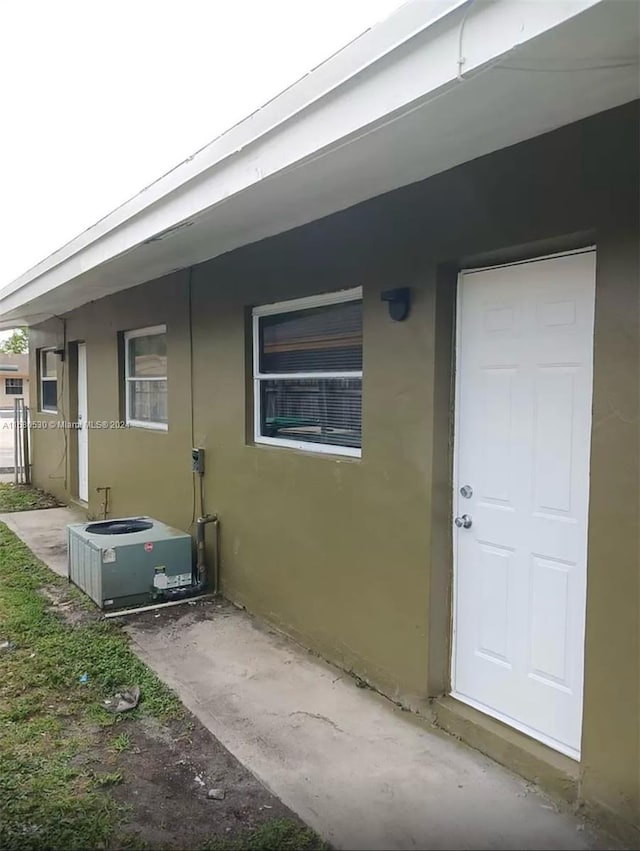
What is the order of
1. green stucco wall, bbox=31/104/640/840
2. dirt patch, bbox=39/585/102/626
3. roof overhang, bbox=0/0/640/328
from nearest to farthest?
1. roof overhang, bbox=0/0/640/328
2. green stucco wall, bbox=31/104/640/840
3. dirt patch, bbox=39/585/102/626

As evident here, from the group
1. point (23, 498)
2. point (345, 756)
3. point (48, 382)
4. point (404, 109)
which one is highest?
point (404, 109)

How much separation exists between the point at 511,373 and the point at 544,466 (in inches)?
17.7

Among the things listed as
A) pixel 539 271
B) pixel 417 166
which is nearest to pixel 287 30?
pixel 417 166

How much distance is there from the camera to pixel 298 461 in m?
4.26

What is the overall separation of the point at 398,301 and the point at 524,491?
117 cm

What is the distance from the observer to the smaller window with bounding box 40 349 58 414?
1034 cm

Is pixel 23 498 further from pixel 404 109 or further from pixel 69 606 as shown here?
pixel 404 109

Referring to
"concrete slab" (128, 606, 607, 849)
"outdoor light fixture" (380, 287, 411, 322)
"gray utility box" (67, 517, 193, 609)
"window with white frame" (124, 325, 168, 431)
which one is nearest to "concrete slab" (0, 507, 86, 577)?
"gray utility box" (67, 517, 193, 609)

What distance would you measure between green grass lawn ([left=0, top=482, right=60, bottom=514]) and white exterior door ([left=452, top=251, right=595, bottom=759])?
7.80 metres

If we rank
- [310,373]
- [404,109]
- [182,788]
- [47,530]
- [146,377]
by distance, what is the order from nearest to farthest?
[404,109]
[182,788]
[310,373]
[146,377]
[47,530]

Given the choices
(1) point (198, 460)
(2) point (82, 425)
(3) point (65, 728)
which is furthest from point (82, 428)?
(3) point (65, 728)

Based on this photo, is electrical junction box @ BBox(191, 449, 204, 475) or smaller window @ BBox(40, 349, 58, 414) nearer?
electrical junction box @ BBox(191, 449, 204, 475)

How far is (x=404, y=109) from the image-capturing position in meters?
2.22

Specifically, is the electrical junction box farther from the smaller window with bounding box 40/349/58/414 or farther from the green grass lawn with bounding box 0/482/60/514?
the smaller window with bounding box 40/349/58/414
